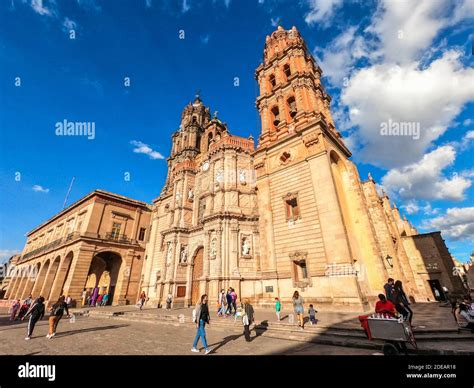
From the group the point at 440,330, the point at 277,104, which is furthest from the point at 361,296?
the point at 277,104

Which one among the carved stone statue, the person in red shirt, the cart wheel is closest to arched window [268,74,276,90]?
the carved stone statue

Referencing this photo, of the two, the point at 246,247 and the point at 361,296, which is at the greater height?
the point at 246,247

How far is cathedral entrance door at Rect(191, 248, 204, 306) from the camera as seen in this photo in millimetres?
21812

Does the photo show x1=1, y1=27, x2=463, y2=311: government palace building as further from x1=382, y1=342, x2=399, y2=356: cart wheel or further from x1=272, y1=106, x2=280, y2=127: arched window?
x1=382, y1=342, x2=399, y2=356: cart wheel

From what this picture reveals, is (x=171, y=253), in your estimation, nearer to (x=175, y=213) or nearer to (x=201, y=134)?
(x=175, y=213)

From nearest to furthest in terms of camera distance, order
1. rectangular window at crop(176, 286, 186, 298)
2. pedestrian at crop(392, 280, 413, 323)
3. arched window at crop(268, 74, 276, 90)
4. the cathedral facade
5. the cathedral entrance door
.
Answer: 1. pedestrian at crop(392, 280, 413, 323)
2. the cathedral facade
3. rectangular window at crop(176, 286, 186, 298)
4. the cathedral entrance door
5. arched window at crop(268, 74, 276, 90)

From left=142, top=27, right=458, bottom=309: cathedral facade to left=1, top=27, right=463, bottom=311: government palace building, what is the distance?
0.09 m

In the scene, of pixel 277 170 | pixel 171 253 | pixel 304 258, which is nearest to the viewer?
pixel 304 258

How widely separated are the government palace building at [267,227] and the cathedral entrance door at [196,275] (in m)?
0.12

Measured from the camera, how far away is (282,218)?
1630 cm

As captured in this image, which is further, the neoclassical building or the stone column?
the neoclassical building

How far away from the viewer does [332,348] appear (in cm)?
675

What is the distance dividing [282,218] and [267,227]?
1.39m
